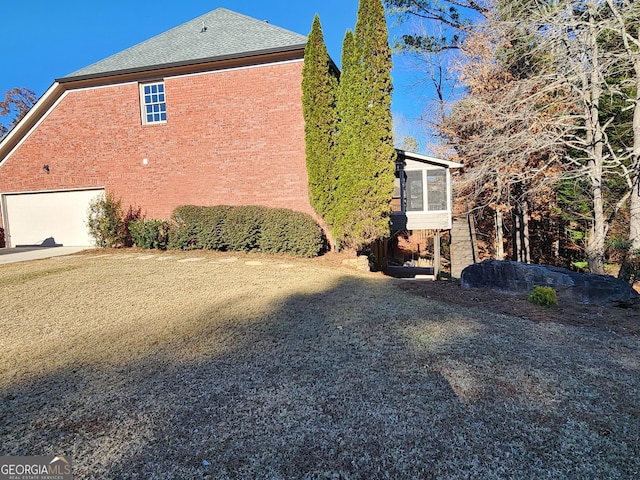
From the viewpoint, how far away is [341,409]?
8.84 ft

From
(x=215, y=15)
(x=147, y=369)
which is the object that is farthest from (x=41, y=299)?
(x=215, y=15)

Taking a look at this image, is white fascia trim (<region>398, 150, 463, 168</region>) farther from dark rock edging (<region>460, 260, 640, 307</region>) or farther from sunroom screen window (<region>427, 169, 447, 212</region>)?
dark rock edging (<region>460, 260, 640, 307</region>)

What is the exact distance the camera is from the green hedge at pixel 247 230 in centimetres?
980

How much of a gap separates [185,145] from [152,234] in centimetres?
317

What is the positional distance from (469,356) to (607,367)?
4.16ft

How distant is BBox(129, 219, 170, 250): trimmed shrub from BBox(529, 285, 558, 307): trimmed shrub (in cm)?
988

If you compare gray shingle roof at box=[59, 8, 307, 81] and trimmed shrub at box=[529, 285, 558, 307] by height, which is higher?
gray shingle roof at box=[59, 8, 307, 81]

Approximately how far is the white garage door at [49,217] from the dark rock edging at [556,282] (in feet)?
41.2

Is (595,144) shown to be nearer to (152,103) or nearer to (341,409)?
(341,409)

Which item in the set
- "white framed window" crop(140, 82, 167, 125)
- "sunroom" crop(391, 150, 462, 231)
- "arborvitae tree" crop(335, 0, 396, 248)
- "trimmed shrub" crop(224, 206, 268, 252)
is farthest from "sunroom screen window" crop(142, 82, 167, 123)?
"sunroom" crop(391, 150, 462, 231)

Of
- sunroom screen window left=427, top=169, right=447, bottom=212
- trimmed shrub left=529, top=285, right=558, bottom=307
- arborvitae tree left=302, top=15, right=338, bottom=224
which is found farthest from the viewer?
sunroom screen window left=427, top=169, right=447, bottom=212

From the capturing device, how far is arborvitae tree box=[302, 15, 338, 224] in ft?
32.4

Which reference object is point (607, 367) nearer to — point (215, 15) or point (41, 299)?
point (41, 299)

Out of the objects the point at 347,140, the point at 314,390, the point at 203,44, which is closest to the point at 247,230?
the point at 347,140
